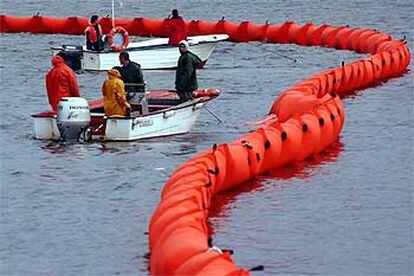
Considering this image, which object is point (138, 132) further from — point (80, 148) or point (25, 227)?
→ point (25, 227)

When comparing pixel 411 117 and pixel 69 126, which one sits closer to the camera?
pixel 69 126

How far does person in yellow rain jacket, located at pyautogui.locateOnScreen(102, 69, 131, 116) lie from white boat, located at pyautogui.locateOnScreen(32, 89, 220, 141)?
0.66 feet

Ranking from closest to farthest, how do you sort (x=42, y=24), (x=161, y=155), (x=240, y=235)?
1. (x=240, y=235)
2. (x=161, y=155)
3. (x=42, y=24)

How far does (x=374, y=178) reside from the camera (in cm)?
2341

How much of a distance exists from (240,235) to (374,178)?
514cm

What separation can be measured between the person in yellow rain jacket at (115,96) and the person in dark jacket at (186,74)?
2.02 metres

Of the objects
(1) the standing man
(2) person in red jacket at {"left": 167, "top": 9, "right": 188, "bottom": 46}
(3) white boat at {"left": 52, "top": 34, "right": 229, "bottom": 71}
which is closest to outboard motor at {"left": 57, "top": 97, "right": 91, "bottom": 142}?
(1) the standing man

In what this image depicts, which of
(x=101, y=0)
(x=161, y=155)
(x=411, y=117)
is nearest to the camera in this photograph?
(x=161, y=155)

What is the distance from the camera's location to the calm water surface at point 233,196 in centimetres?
1773

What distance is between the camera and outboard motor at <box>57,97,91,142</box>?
2441cm

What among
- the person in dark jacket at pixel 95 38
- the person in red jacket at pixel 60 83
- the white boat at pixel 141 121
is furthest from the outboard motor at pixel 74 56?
the person in red jacket at pixel 60 83

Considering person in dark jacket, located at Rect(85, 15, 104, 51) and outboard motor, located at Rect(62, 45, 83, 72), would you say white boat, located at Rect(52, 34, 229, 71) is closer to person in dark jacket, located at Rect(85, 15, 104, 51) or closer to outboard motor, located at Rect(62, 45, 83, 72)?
outboard motor, located at Rect(62, 45, 83, 72)

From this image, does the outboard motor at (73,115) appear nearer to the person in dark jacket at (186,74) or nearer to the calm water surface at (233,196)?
the calm water surface at (233,196)

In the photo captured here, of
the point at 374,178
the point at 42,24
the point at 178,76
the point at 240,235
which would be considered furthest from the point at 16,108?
the point at 42,24
